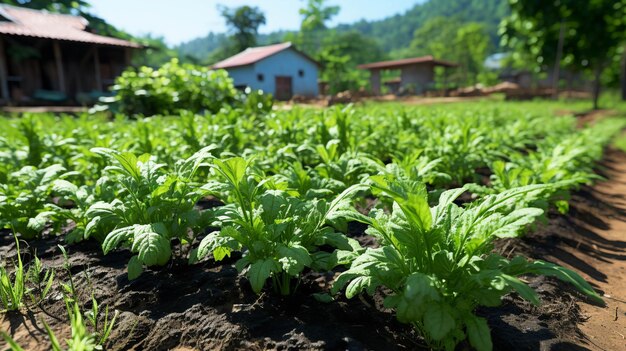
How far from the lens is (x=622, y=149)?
29.8 ft

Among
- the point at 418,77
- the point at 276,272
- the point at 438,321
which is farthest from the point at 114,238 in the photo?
the point at 418,77

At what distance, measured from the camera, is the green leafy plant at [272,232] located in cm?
180

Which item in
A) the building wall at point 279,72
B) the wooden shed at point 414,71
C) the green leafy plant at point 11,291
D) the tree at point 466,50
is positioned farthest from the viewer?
the tree at point 466,50

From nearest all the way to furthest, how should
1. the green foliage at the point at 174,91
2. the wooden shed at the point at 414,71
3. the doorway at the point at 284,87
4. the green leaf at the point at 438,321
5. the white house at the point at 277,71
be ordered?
1. the green leaf at the point at 438,321
2. the green foliage at the point at 174,91
3. the white house at the point at 277,71
4. the doorway at the point at 284,87
5. the wooden shed at the point at 414,71

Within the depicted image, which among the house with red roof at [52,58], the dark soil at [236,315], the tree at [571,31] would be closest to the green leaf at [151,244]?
the dark soil at [236,315]

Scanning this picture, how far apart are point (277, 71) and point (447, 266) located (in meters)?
28.6

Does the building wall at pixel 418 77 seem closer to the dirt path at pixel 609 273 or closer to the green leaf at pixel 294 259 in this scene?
the dirt path at pixel 609 273

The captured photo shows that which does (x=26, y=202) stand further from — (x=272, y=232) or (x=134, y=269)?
(x=272, y=232)

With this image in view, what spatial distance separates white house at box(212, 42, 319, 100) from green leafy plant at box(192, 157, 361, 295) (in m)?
26.3

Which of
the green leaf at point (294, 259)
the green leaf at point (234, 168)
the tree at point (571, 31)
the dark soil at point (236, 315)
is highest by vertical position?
the tree at point (571, 31)

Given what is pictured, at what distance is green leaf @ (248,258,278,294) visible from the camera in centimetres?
173

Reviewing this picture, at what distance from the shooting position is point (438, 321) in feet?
4.64

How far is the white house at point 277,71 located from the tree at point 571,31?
1403cm

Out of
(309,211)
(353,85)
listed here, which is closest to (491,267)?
(309,211)
